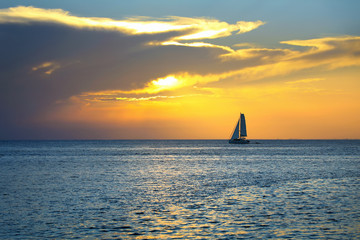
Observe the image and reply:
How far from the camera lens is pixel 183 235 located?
23.1 metres

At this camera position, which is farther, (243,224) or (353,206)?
(353,206)

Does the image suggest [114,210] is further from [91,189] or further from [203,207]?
[91,189]

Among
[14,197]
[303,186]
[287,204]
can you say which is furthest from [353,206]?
[14,197]

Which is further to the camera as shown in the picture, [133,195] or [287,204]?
[133,195]

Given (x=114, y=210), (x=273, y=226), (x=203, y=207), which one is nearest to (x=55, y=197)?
(x=114, y=210)

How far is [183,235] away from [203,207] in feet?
31.4

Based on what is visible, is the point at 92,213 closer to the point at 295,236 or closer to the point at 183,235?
the point at 183,235

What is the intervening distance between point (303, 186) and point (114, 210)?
25793 mm

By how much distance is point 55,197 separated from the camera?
128 ft

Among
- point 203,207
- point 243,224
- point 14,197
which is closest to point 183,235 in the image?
point 243,224

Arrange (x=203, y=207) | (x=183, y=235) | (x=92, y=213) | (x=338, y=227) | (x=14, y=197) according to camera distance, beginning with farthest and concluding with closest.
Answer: (x=14, y=197), (x=203, y=207), (x=92, y=213), (x=338, y=227), (x=183, y=235)

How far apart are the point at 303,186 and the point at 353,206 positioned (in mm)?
14651

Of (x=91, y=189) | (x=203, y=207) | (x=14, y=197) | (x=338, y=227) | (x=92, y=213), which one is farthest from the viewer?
(x=91, y=189)

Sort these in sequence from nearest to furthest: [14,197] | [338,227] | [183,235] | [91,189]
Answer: [183,235] → [338,227] → [14,197] → [91,189]
